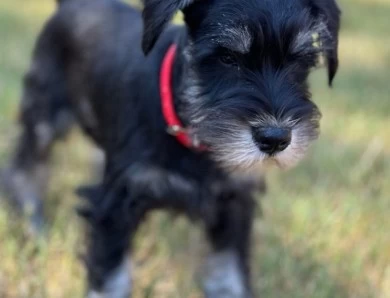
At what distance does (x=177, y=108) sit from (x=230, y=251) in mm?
856

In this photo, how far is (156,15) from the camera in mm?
2766

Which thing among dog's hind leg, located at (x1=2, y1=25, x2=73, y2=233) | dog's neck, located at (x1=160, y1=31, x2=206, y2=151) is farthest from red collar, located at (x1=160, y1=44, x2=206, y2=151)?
dog's hind leg, located at (x1=2, y1=25, x2=73, y2=233)

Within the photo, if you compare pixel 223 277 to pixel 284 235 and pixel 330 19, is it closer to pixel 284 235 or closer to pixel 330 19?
pixel 284 235

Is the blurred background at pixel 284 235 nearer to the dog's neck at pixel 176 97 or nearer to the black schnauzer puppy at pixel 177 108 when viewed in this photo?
the black schnauzer puppy at pixel 177 108

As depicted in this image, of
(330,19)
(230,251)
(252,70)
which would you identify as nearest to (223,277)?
(230,251)

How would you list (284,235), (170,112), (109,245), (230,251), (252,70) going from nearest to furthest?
(252,70)
(170,112)
(109,245)
(230,251)
(284,235)

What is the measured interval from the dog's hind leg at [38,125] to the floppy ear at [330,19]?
67.5 inches

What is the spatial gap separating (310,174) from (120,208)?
74.3 inches

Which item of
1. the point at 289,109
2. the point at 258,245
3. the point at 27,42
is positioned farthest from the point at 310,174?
the point at 27,42

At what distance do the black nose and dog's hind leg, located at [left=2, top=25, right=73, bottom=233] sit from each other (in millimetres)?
1795

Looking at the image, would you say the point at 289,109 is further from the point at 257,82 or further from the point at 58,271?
the point at 58,271

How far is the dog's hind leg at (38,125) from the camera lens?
4129 millimetres

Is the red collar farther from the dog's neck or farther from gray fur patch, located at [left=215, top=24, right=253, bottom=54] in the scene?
gray fur patch, located at [left=215, top=24, right=253, bottom=54]

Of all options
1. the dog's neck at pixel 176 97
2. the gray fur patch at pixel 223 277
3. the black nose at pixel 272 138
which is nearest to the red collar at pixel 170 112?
the dog's neck at pixel 176 97
